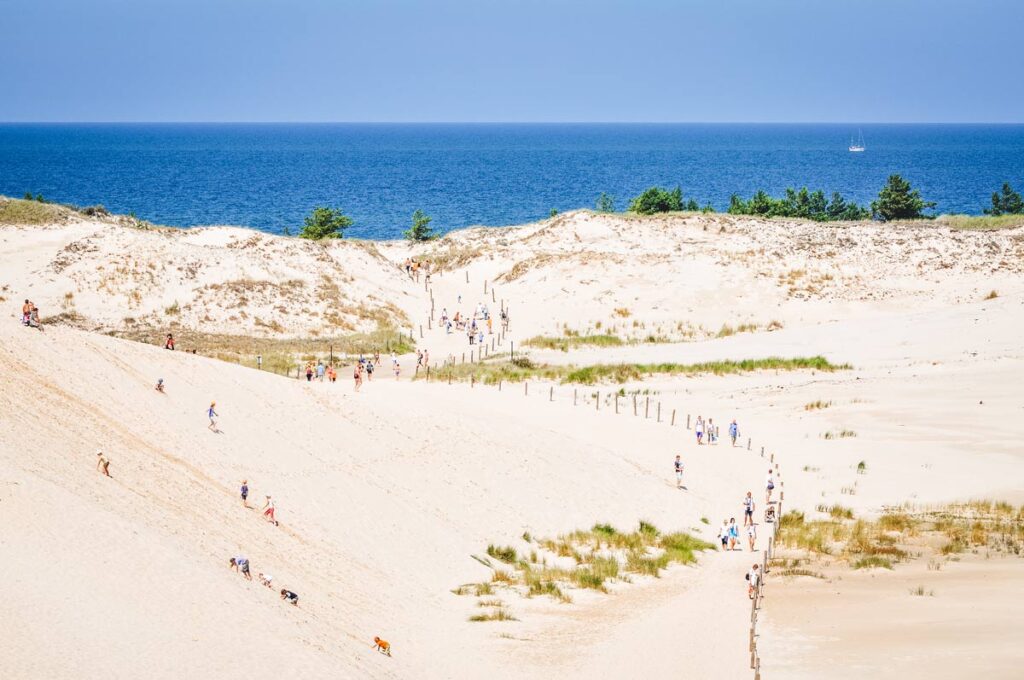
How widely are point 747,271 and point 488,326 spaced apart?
18.0m

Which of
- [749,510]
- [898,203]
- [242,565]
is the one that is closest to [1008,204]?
[898,203]

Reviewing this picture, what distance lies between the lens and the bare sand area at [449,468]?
1934cm

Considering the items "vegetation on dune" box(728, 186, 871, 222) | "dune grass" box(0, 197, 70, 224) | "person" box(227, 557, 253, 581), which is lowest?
"person" box(227, 557, 253, 581)

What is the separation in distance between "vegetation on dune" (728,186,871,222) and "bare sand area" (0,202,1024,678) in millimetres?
29980

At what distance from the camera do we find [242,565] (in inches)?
825

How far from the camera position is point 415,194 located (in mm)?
157750

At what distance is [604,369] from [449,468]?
1756cm

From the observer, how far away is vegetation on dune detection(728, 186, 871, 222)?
92.4 m

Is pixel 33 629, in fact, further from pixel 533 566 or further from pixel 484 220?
pixel 484 220

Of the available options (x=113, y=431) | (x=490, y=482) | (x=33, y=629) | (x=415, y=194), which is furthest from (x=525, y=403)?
(x=415, y=194)

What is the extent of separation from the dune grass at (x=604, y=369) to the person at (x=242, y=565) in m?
23.0

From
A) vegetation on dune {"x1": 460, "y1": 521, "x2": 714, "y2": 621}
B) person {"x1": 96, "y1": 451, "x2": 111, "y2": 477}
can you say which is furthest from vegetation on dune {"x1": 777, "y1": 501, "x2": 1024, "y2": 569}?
person {"x1": 96, "y1": 451, "x2": 111, "y2": 477}

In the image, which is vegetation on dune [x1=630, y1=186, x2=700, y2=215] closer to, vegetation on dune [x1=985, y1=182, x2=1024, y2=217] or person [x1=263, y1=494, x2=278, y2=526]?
vegetation on dune [x1=985, y1=182, x2=1024, y2=217]

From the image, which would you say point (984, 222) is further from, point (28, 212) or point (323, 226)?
point (28, 212)
